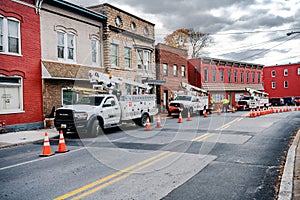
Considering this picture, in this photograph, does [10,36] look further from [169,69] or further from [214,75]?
[214,75]

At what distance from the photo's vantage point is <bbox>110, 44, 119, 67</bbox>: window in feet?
74.3

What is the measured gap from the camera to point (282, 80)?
58344mm

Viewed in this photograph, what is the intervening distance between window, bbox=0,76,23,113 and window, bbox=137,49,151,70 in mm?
12772

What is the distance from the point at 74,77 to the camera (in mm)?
18438

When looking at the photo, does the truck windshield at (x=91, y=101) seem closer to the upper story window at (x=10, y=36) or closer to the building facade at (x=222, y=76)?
the upper story window at (x=10, y=36)

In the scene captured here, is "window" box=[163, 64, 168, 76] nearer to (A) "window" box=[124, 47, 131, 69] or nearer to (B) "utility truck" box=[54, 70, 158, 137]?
(A) "window" box=[124, 47, 131, 69]

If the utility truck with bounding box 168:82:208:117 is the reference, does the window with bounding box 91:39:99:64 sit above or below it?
above

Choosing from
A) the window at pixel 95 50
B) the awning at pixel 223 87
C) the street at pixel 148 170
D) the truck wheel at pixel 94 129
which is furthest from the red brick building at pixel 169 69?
the street at pixel 148 170

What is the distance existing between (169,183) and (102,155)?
3.35 metres

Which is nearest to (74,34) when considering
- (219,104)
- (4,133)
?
(4,133)

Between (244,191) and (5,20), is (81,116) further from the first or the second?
(244,191)

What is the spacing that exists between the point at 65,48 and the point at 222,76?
97.6 feet

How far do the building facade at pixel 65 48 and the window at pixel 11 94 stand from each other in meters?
1.50

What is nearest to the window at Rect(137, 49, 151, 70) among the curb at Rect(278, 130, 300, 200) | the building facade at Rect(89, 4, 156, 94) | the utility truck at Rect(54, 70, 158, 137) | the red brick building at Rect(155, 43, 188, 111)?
the building facade at Rect(89, 4, 156, 94)
